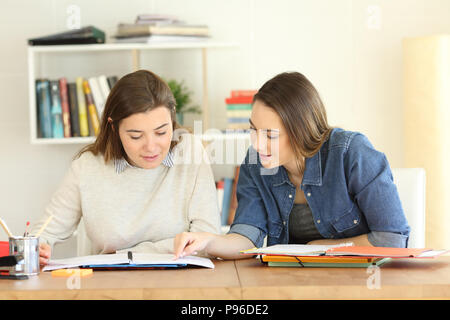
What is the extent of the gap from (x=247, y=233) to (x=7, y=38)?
191 centimetres

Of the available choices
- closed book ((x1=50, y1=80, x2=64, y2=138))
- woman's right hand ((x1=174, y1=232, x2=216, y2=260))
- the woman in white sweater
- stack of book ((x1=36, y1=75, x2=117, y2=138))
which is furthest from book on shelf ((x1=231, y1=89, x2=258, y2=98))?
woman's right hand ((x1=174, y1=232, x2=216, y2=260))

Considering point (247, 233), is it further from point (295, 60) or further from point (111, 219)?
point (295, 60)

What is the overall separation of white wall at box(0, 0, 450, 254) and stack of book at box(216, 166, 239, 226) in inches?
13.0

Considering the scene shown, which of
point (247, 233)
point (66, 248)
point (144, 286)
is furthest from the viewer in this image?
point (66, 248)

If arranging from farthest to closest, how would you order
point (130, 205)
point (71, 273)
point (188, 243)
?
point (130, 205) < point (188, 243) < point (71, 273)

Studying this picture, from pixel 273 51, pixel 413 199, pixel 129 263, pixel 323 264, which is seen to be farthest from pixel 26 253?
pixel 273 51

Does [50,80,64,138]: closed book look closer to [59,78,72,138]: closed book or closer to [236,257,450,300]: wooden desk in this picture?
[59,78,72,138]: closed book

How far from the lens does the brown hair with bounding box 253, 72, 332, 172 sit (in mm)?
1648

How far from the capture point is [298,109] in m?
1.66

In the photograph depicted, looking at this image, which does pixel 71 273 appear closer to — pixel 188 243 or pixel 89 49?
pixel 188 243

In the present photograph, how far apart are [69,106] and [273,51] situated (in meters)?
1.02

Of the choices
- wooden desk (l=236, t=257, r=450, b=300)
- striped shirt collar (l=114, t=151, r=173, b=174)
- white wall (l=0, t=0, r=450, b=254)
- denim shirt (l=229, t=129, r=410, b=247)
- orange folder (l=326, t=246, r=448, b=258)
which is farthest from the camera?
white wall (l=0, t=0, r=450, b=254)
